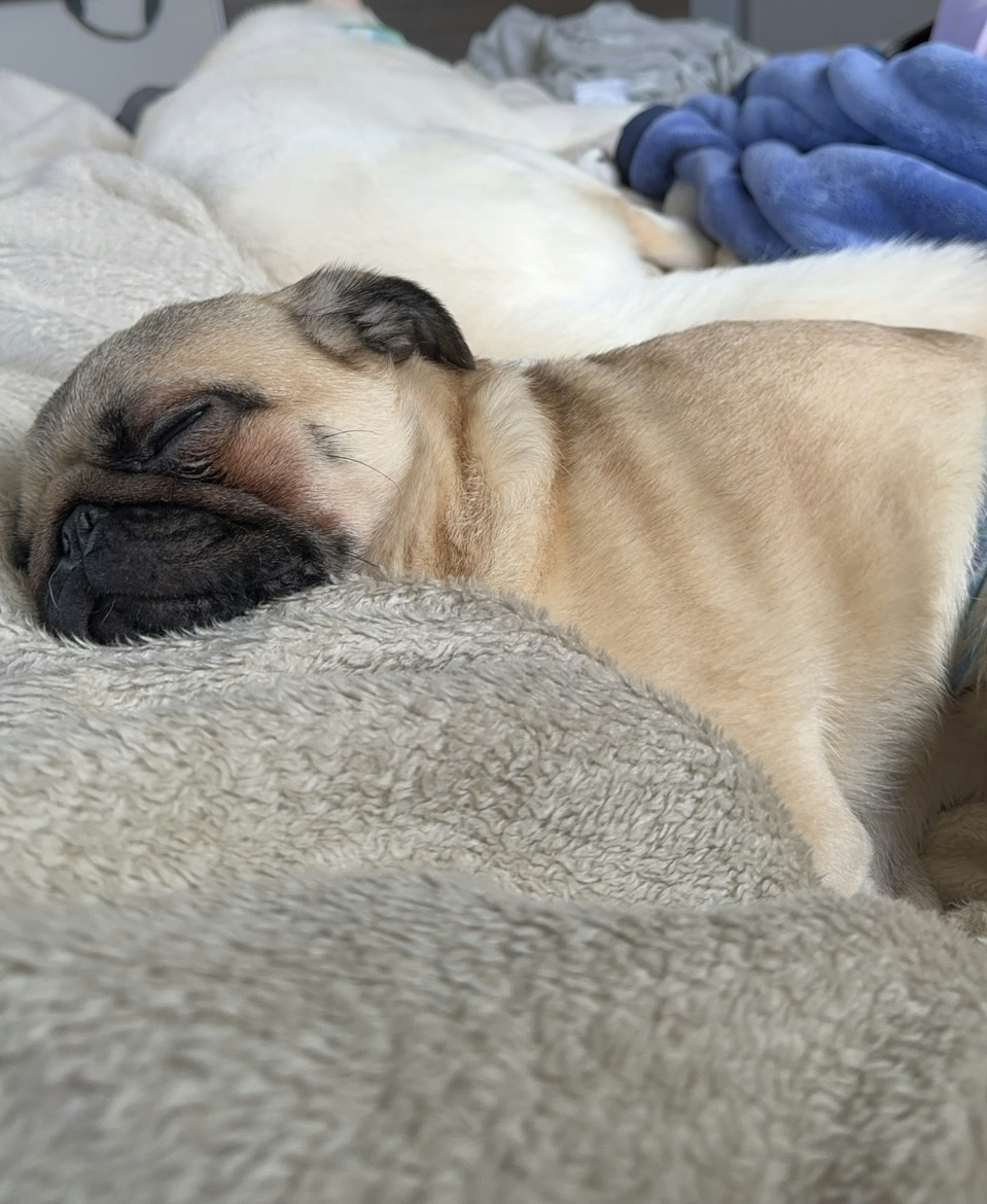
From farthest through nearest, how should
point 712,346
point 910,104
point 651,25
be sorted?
point 651,25 → point 910,104 → point 712,346

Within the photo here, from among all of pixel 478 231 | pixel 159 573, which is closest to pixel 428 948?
pixel 159 573

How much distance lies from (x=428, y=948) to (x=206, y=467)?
522mm

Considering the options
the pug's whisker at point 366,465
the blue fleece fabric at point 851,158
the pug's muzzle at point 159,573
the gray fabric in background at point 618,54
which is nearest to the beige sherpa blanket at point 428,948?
the pug's muzzle at point 159,573

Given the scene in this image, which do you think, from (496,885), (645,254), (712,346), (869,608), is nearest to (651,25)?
(645,254)

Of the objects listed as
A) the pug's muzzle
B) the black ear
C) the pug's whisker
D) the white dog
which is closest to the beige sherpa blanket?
the pug's muzzle

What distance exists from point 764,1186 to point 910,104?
5.02 ft

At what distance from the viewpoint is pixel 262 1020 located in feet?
1.28

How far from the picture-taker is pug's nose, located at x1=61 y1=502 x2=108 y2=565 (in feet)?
2.71

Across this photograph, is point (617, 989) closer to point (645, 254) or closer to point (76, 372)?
point (76, 372)

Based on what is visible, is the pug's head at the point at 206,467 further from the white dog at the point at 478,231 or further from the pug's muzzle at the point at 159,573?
the white dog at the point at 478,231

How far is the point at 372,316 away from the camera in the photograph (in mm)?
1005

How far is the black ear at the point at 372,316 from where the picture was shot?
0.99 metres

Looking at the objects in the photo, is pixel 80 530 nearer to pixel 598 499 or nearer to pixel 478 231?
pixel 598 499

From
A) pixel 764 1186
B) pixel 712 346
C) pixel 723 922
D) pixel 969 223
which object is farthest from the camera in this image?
pixel 969 223
